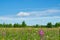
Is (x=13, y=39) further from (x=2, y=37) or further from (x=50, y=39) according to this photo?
(x=50, y=39)

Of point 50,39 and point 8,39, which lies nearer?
point 8,39

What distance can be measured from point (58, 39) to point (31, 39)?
3.90 ft

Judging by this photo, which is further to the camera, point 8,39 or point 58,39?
point 58,39

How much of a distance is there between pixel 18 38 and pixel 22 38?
6.2 inches

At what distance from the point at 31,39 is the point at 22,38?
1.14 ft

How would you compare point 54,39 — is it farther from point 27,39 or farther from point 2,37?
point 2,37

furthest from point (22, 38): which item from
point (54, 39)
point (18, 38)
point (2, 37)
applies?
point (54, 39)

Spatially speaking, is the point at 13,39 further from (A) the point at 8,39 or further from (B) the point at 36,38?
(B) the point at 36,38

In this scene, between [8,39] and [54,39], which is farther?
[54,39]

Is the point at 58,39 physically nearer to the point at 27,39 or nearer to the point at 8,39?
the point at 27,39

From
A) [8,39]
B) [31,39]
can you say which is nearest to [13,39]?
[8,39]

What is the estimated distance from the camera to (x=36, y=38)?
747cm

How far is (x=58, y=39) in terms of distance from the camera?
7812mm

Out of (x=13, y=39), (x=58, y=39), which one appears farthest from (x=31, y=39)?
(x=58, y=39)
